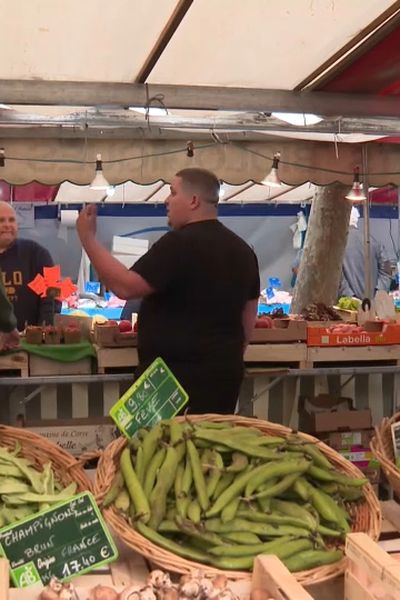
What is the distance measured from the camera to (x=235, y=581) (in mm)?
1619

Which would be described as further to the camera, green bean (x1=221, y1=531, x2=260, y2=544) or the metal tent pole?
the metal tent pole

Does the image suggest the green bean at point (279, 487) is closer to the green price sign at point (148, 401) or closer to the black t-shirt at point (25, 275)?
the green price sign at point (148, 401)

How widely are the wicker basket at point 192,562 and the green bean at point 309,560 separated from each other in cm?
2

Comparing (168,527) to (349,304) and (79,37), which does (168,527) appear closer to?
(79,37)

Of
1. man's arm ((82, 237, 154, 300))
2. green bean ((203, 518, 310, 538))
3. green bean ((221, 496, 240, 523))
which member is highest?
man's arm ((82, 237, 154, 300))

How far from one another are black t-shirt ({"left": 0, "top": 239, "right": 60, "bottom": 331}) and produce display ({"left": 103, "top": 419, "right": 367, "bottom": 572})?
3.73 metres

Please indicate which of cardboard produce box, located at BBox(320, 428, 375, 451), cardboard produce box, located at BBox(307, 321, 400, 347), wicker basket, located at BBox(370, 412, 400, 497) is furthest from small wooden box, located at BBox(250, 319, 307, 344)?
wicker basket, located at BBox(370, 412, 400, 497)

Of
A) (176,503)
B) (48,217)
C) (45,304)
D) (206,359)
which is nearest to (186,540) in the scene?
(176,503)

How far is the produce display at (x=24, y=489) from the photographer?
1.82 metres

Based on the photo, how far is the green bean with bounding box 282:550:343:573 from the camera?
170 cm

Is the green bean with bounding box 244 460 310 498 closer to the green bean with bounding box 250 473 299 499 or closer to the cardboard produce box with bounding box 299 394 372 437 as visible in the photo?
the green bean with bounding box 250 473 299 499

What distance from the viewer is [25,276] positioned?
18.6 feet

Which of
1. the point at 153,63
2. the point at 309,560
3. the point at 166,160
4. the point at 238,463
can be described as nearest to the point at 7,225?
the point at 166,160

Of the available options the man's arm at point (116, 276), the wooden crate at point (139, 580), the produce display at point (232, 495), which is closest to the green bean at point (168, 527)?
the produce display at point (232, 495)
